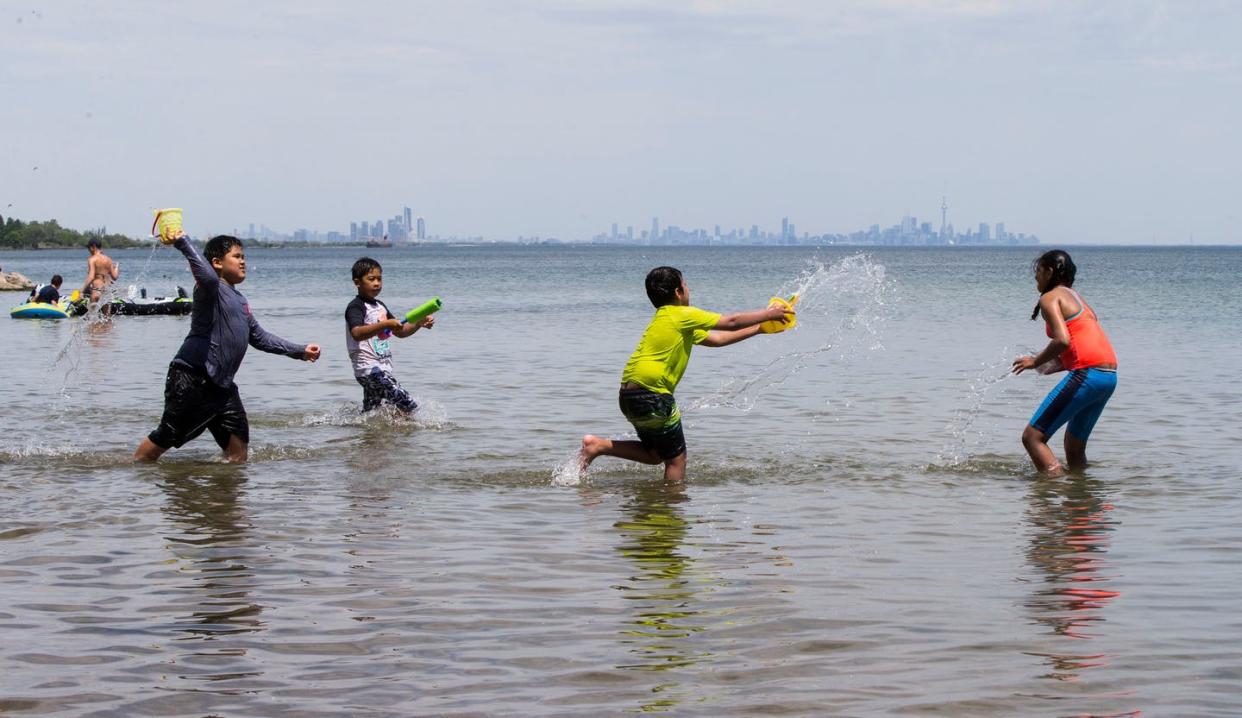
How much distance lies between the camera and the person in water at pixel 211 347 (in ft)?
30.8

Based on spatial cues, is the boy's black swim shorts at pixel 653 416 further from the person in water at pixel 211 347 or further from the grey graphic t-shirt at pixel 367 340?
the grey graphic t-shirt at pixel 367 340

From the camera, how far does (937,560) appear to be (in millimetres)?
7488

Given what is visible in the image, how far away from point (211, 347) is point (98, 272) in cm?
2283

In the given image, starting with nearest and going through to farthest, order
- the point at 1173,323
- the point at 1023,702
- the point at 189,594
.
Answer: the point at 1023,702, the point at 189,594, the point at 1173,323

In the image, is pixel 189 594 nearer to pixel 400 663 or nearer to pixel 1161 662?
pixel 400 663

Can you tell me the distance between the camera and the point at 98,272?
30469 millimetres

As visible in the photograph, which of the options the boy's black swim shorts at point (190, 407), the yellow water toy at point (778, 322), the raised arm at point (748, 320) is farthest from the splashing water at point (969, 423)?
the boy's black swim shorts at point (190, 407)

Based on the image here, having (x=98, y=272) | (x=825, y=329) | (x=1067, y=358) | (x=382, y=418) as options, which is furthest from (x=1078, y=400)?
(x=98, y=272)

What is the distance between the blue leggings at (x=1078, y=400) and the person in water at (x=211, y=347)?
532 centimetres

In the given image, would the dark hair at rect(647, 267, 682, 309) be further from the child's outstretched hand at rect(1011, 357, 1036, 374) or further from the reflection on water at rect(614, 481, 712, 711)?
the child's outstretched hand at rect(1011, 357, 1036, 374)

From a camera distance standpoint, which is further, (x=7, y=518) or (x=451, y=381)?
(x=451, y=381)

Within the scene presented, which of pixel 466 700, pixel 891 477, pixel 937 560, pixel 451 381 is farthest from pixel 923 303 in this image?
pixel 466 700

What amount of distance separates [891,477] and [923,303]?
3434cm

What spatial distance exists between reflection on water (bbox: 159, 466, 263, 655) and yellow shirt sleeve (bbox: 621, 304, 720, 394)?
2.75m
